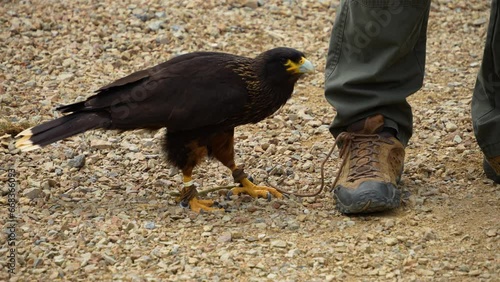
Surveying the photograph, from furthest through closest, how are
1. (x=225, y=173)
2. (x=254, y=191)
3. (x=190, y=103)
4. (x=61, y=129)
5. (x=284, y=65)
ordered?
1. (x=225, y=173)
2. (x=254, y=191)
3. (x=284, y=65)
4. (x=61, y=129)
5. (x=190, y=103)

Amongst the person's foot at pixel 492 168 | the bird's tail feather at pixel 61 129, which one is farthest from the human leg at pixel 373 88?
the bird's tail feather at pixel 61 129

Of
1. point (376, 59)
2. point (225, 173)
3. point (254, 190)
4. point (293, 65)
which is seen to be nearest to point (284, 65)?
point (293, 65)

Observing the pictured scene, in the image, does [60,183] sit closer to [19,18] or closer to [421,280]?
[421,280]

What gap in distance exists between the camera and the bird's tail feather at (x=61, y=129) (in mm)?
4816

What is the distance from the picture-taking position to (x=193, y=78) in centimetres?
482

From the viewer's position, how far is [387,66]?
4.83 m

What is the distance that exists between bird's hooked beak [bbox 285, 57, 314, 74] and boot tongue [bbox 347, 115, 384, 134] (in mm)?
425

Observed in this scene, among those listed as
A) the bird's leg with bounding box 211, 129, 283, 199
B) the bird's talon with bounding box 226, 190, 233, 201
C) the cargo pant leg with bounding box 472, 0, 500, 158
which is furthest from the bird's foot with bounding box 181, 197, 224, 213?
the cargo pant leg with bounding box 472, 0, 500, 158

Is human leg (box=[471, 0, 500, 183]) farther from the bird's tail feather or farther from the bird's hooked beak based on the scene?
the bird's tail feather

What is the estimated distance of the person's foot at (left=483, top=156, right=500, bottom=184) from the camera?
5051mm

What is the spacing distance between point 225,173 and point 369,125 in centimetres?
101

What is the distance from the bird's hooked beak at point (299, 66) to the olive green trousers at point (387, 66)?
0.18 m

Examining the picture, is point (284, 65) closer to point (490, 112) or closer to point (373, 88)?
point (373, 88)

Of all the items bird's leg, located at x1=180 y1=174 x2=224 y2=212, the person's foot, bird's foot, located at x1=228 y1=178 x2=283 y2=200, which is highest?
the person's foot
